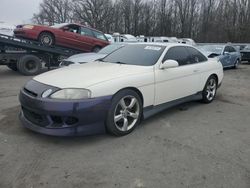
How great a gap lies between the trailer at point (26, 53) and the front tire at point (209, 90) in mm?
7545

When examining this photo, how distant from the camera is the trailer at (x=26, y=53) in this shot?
10.6 metres

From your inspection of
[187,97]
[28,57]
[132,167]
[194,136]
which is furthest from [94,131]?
[28,57]

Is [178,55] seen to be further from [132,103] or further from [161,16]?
[161,16]

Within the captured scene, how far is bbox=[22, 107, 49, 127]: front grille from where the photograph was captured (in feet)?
12.2

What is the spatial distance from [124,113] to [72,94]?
2.96 feet

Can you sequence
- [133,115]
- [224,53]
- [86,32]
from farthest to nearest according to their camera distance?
[224,53], [86,32], [133,115]

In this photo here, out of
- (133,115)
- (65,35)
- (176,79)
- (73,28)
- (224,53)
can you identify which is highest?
(73,28)

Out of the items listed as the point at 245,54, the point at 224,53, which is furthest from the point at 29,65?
the point at 245,54

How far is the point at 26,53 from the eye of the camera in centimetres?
1136

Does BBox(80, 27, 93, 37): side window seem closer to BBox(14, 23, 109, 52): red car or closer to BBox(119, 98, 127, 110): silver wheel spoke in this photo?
BBox(14, 23, 109, 52): red car

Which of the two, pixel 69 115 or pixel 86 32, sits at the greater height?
pixel 86 32

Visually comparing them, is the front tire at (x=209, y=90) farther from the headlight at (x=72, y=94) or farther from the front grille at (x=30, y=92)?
the front grille at (x=30, y=92)

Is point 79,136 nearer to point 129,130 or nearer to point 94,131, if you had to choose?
point 94,131

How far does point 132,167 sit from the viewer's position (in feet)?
10.4
